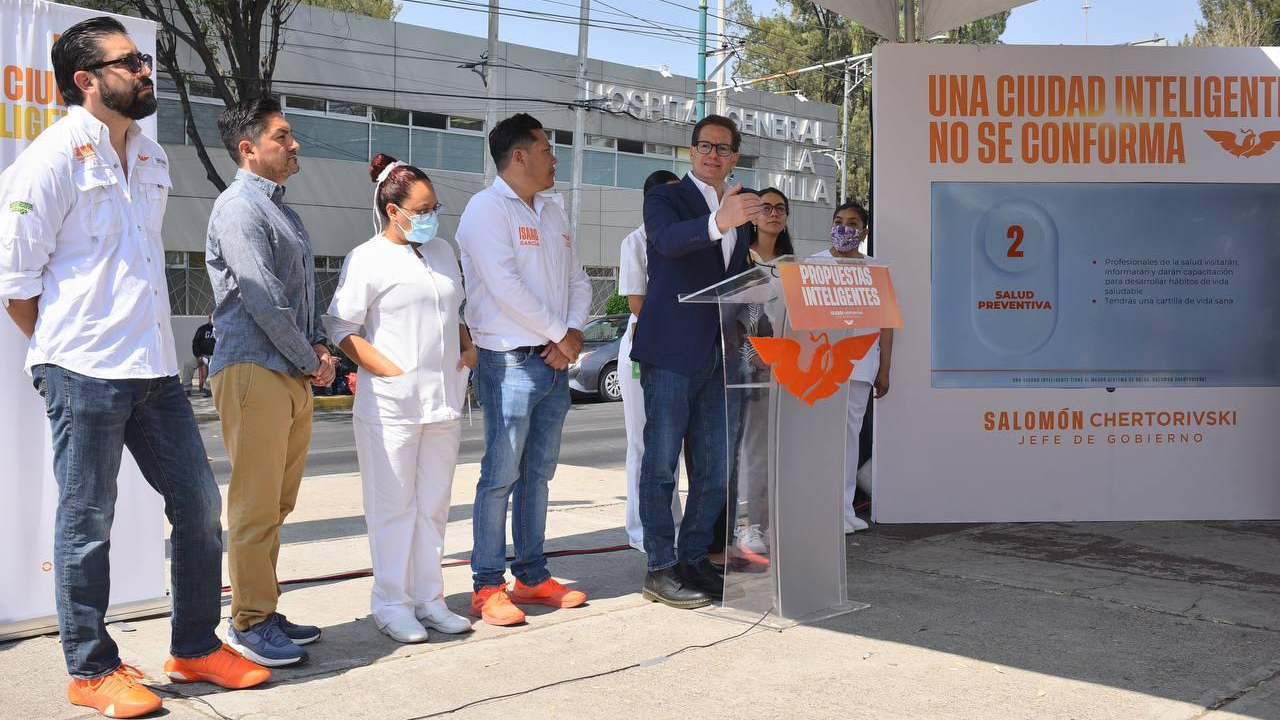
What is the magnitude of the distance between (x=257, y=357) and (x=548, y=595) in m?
1.74

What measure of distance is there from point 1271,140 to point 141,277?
656 cm

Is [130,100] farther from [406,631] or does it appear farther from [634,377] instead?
[634,377]

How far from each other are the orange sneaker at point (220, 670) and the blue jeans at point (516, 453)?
119 centimetres

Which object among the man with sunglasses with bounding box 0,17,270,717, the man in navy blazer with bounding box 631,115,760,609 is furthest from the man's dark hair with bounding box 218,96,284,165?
the man in navy blazer with bounding box 631,115,760,609

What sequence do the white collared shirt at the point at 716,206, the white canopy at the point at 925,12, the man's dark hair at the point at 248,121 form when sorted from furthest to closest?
the white canopy at the point at 925,12 < the white collared shirt at the point at 716,206 < the man's dark hair at the point at 248,121

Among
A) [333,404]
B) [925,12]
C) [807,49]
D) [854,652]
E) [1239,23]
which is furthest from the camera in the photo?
[807,49]

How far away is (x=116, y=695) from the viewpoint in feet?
12.3

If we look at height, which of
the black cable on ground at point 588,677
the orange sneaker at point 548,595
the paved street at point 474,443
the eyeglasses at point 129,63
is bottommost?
the paved street at point 474,443

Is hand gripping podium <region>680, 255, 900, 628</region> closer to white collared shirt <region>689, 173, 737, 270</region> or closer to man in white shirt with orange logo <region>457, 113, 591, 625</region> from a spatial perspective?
white collared shirt <region>689, 173, 737, 270</region>

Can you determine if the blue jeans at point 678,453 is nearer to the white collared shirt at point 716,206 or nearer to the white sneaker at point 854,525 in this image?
the white collared shirt at point 716,206

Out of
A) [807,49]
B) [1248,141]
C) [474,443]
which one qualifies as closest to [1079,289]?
[1248,141]

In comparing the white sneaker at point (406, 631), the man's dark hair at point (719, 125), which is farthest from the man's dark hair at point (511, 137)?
the white sneaker at point (406, 631)

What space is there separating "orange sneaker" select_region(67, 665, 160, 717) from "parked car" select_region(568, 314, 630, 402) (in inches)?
613

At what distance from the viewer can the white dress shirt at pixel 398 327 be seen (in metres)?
4.68
